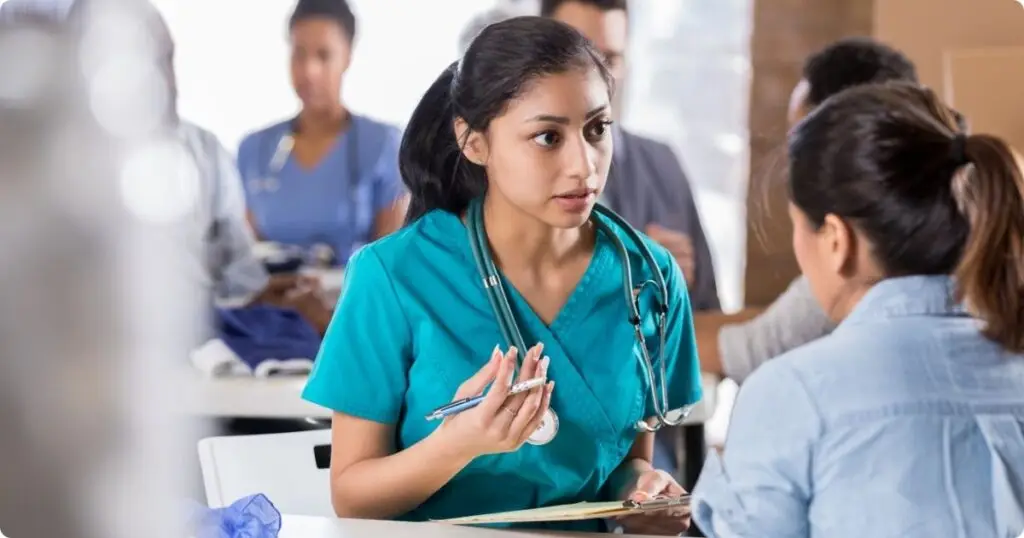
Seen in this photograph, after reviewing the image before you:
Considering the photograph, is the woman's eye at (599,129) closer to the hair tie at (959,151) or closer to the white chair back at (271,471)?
the hair tie at (959,151)

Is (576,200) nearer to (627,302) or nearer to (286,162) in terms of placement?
(627,302)

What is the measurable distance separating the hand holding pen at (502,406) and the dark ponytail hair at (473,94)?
0.21 metres

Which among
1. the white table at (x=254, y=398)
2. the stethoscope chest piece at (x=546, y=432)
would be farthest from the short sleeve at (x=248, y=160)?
the stethoscope chest piece at (x=546, y=432)

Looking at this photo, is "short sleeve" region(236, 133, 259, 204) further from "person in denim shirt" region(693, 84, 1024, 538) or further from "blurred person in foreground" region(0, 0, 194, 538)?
"blurred person in foreground" region(0, 0, 194, 538)

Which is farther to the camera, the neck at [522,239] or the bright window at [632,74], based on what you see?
the bright window at [632,74]

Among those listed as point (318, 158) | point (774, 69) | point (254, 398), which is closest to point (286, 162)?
point (318, 158)

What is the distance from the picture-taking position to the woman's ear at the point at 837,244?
0.81 m

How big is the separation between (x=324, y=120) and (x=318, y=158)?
0.25ft

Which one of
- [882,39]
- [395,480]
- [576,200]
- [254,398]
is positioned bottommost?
[254,398]

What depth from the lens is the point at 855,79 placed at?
154cm

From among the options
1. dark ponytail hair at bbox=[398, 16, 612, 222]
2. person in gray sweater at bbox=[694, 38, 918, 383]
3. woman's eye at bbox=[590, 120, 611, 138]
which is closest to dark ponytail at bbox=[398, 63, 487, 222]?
dark ponytail hair at bbox=[398, 16, 612, 222]

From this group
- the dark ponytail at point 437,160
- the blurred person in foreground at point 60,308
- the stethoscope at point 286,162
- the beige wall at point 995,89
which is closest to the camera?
the blurred person in foreground at point 60,308

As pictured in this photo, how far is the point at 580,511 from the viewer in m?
0.82

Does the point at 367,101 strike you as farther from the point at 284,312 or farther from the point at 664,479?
the point at 664,479
